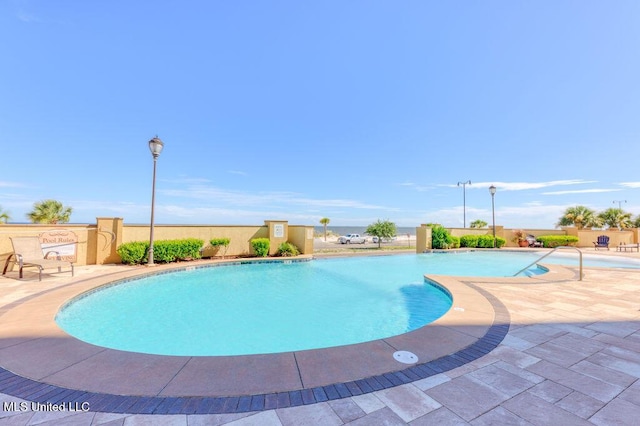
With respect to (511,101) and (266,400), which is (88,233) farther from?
(511,101)

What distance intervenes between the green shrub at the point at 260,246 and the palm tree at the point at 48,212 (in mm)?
13075

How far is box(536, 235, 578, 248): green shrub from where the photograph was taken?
1848 centimetres

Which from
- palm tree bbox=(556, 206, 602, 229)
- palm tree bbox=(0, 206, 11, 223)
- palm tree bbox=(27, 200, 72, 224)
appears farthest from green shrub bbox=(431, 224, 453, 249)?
palm tree bbox=(0, 206, 11, 223)

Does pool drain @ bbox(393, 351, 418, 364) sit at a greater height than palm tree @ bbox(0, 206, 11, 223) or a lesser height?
lesser

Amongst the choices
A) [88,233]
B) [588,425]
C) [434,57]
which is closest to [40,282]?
[88,233]

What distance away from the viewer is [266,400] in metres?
2.13

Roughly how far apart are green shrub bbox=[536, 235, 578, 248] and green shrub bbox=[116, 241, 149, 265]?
2463cm

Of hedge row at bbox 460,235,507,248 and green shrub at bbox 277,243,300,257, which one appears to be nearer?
green shrub at bbox 277,243,300,257

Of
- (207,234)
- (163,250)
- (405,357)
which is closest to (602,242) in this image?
(405,357)

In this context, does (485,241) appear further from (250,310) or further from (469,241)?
(250,310)

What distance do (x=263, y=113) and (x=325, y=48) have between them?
5724 mm

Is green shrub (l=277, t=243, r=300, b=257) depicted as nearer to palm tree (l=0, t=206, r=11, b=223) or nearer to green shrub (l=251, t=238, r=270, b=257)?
green shrub (l=251, t=238, r=270, b=257)

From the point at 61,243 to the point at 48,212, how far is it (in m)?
10.7

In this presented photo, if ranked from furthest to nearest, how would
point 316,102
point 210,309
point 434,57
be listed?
point 316,102
point 434,57
point 210,309
